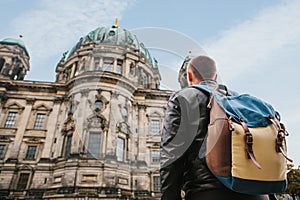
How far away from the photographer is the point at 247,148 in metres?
1.43

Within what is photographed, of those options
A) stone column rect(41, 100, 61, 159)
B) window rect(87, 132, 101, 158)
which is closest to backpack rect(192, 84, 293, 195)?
window rect(87, 132, 101, 158)

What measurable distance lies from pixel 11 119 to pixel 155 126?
1682 centimetres

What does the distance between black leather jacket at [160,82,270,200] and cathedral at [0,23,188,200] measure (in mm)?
18053

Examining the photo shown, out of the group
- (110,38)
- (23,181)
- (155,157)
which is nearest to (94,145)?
(155,157)

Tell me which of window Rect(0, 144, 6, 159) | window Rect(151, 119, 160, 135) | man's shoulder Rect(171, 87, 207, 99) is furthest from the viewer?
window Rect(151, 119, 160, 135)

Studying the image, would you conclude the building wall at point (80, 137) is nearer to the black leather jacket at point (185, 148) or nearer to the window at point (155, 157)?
the window at point (155, 157)

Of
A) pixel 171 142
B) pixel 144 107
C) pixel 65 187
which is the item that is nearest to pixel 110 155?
pixel 65 187

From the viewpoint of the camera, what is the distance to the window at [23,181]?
2033 cm

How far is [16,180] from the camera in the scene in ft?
67.2

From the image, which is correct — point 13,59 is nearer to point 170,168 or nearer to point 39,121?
point 39,121

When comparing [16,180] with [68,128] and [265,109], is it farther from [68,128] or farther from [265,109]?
[265,109]

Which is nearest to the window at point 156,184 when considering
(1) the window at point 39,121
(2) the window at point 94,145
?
(2) the window at point 94,145

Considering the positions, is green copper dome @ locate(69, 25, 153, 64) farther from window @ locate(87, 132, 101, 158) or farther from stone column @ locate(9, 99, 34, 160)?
window @ locate(87, 132, 101, 158)

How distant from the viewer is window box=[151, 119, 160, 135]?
25180 millimetres
